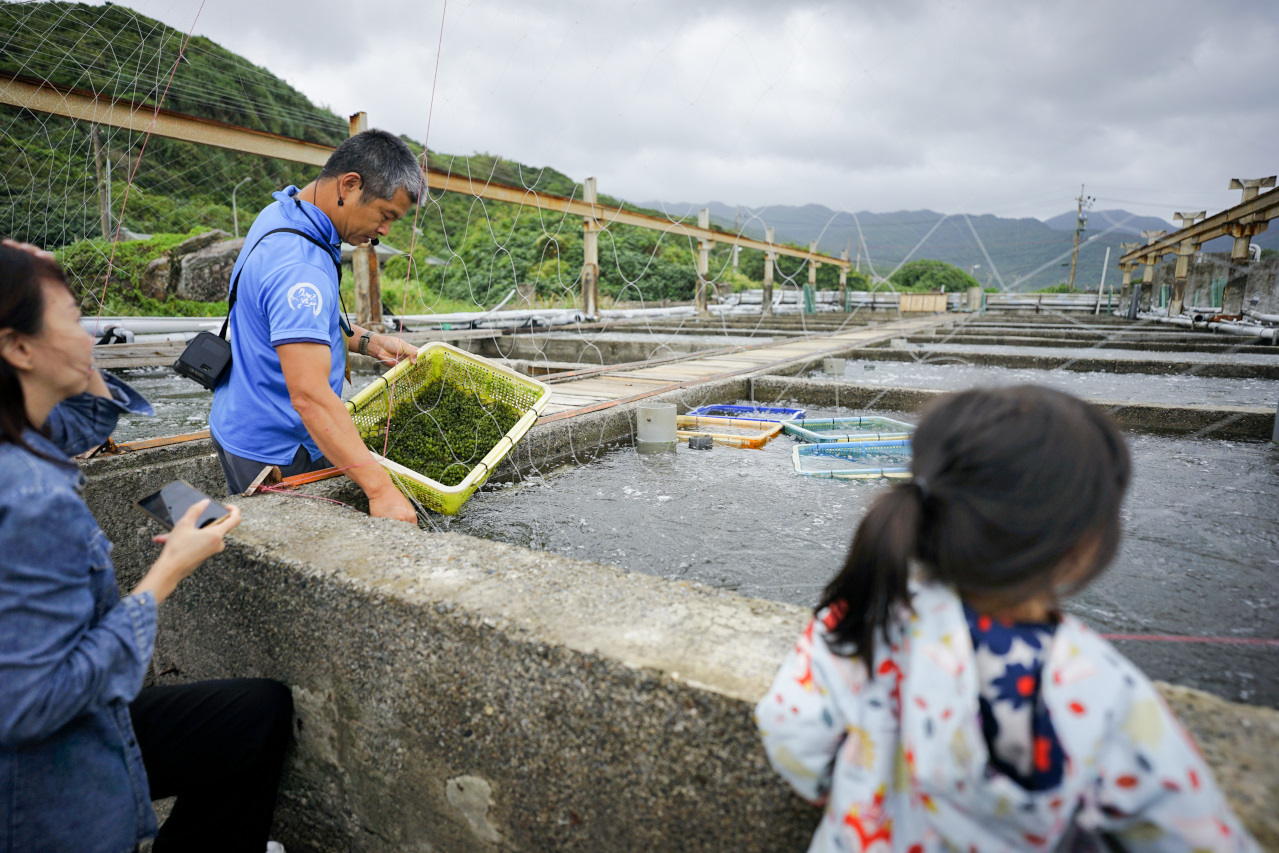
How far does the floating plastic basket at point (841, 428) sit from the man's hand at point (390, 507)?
240 centimetres

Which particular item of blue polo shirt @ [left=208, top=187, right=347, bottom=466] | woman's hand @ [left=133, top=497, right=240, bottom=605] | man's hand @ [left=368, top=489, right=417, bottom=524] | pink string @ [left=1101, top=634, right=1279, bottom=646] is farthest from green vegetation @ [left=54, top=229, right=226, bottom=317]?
pink string @ [left=1101, top=634, right=1279, bottom=646]

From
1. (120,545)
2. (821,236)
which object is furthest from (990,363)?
(120,545)

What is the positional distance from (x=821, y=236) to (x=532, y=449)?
4.32m

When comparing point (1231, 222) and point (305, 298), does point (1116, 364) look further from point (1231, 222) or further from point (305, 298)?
point (305, 298)

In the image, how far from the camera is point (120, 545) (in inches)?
102

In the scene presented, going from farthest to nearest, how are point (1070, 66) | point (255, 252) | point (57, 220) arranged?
point (57, 220), point (1070, 66), point (255, 252)

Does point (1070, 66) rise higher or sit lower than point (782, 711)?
higher

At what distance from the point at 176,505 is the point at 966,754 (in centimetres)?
136

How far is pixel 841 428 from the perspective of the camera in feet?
13.4

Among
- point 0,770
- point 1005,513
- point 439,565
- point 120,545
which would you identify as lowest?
point 120,545

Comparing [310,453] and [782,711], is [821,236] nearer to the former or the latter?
[310,453]

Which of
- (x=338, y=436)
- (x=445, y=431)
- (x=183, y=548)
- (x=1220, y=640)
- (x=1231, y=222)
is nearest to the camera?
(x=183, y=548)

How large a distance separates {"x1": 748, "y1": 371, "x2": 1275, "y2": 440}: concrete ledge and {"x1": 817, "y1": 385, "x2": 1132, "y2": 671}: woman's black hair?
2588 mm

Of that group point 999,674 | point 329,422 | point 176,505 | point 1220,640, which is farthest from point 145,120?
point 1220,640
